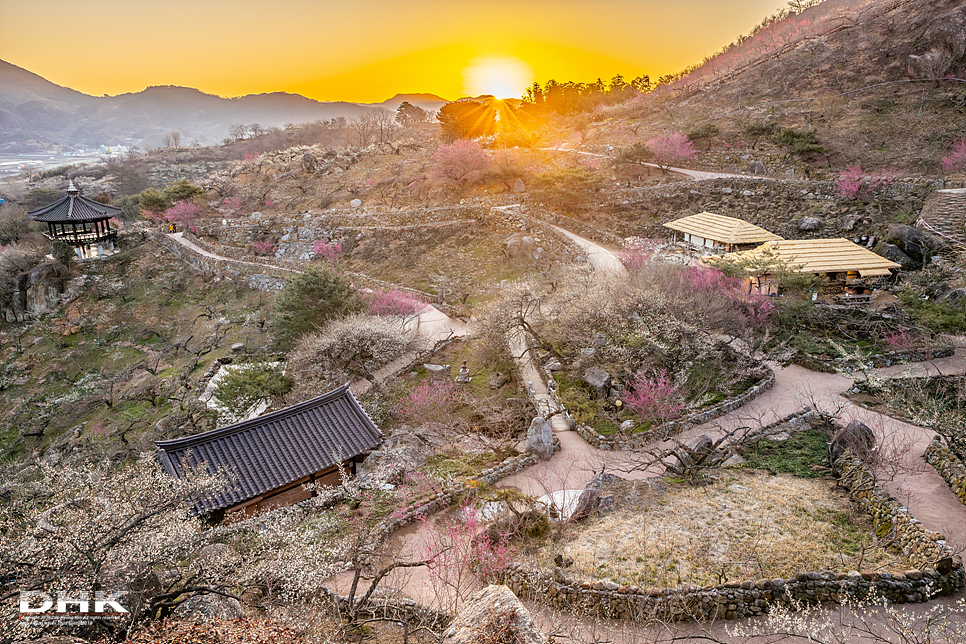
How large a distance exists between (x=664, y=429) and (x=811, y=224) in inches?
848

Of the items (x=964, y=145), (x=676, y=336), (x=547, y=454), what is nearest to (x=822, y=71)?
(x=964, y=145)

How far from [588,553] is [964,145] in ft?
128

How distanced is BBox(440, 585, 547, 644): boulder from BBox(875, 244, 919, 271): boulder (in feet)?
87.9

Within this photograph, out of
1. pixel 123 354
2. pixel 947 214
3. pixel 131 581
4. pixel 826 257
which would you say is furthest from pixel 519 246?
pixel 131 581

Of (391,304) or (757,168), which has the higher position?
(757,168)

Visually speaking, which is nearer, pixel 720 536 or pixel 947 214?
pixel 720 536

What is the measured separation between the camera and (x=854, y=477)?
12695 mm

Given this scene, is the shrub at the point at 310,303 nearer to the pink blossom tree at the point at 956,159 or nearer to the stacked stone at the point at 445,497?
the stacked stone at the point at 445,497

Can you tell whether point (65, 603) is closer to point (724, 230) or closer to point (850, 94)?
point (724, 230)

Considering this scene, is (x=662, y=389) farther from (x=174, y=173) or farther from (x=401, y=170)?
(x=174, y=173)

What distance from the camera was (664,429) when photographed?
1553cm

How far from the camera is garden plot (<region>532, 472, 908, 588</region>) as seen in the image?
979cm

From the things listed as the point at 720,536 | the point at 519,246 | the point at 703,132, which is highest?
the point at 703,132

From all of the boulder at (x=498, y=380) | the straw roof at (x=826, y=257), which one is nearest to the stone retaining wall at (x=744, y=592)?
the boulder at (x=498, y=380)
